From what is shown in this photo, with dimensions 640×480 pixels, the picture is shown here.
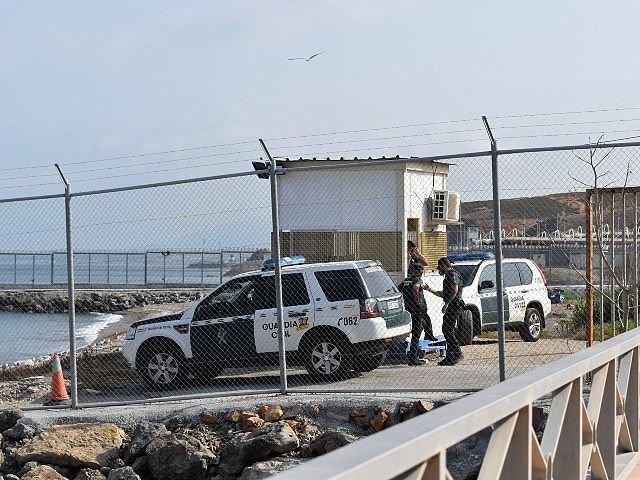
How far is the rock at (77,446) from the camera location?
11266 millimetres

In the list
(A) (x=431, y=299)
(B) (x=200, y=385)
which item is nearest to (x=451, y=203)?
(A) (x=431, y=299)

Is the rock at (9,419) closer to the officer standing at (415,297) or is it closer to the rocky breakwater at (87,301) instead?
the officer standing at (415,297)

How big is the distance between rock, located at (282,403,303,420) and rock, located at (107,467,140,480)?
1738 millimetres

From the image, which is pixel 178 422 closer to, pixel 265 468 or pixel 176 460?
pixel 176 460

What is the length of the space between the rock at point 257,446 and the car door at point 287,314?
2.85 m

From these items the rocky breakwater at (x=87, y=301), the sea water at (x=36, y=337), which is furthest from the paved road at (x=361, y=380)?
the rocky breakwater at (x=87, y=301)

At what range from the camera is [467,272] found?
19578 millimetres

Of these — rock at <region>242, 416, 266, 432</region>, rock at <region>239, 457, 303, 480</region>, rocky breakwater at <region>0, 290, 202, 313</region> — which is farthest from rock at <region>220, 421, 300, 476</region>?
rocky breakwater at <region>0, 290, 202, 313</region>

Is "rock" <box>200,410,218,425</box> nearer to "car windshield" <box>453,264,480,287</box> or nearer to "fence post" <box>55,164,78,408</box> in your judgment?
"fence post" <box>55,164,78,408</box>

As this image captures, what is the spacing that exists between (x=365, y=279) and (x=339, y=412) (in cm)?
282

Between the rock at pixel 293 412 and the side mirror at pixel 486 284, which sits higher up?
the side mirror at pixel 486 284

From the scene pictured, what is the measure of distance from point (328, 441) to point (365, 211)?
8185 mm

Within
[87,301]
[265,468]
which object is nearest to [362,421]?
[265,468]

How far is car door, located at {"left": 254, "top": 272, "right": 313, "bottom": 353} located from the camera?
13680 millimetres
